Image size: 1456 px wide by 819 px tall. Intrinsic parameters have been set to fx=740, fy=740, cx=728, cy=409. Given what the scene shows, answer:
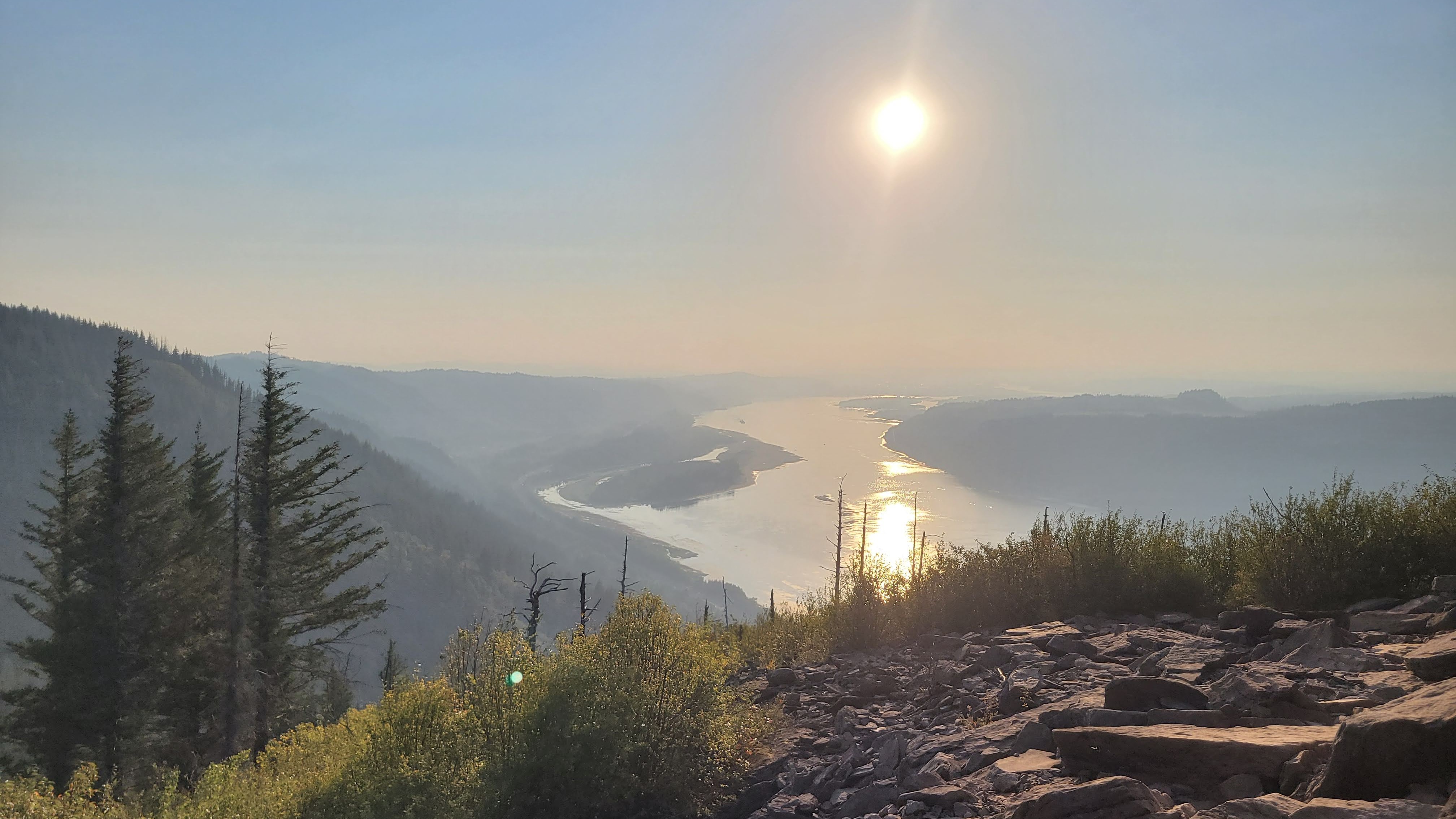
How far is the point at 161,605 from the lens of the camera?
29625mm

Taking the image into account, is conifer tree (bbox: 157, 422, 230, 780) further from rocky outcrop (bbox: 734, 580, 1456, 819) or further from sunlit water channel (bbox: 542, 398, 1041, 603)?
sunlit water channel (bbox: 542, 398, 1041, 603)

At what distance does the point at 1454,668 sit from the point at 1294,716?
4.25 ft

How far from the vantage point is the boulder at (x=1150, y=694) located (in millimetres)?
7680

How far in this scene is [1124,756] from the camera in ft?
21.8

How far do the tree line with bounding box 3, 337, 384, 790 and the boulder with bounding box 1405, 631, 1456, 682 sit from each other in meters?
30.3

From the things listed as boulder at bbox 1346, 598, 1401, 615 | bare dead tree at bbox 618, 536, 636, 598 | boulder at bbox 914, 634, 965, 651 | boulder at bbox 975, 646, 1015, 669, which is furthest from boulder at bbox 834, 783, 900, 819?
boulder at bbox 1346, 598, 1401, 615

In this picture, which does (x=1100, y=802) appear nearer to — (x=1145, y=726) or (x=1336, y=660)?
(x=1145, y=726)

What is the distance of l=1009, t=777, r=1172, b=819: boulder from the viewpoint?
18.9ft

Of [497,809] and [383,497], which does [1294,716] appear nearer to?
[497,809]

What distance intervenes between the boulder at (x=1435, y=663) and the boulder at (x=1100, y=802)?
2.93 meters

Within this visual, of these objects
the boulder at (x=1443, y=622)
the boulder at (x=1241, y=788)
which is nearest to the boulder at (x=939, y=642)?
the boulder at (x=1443, y=622)

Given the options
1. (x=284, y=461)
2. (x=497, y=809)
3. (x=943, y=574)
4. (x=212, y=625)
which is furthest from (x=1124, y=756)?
(x=212, y=625)

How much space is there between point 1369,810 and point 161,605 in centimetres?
3697

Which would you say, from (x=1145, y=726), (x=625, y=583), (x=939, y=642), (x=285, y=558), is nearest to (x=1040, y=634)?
(x=939, y=642)
